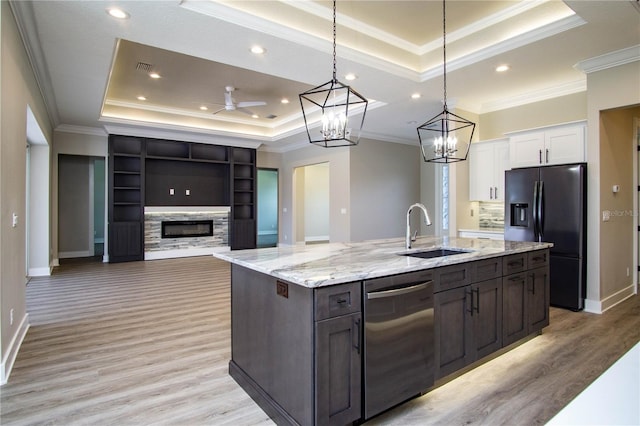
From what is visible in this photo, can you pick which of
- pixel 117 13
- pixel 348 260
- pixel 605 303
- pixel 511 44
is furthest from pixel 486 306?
pixel 117 13

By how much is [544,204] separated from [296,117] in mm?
5265

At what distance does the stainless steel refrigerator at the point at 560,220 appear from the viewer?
413 cm

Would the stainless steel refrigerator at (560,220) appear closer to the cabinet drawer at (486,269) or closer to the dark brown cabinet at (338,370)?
the cabinet drawer at (486,269)

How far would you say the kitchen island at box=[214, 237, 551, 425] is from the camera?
5.89ft

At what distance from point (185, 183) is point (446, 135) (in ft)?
22.7

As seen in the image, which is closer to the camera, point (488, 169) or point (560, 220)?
point (560, 220)

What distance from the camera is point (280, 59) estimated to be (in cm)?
395

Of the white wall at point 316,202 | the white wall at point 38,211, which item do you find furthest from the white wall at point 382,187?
the white wall at point 38,211

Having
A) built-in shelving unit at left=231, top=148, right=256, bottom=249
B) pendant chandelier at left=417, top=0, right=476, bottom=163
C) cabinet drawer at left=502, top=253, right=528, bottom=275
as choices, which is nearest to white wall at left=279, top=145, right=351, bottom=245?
built-in shelving unit at left=231, top=148, right=256, bottom=249

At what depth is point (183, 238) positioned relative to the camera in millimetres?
8531

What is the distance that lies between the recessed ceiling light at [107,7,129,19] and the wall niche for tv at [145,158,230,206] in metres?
5.63

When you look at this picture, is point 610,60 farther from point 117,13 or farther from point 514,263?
point 117,13

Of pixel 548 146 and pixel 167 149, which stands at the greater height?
pixel 167 149

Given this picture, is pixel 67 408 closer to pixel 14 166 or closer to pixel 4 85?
pixel 14 166
